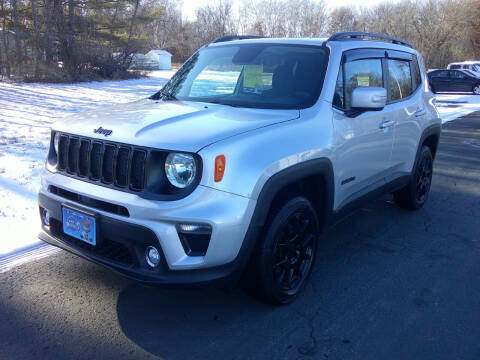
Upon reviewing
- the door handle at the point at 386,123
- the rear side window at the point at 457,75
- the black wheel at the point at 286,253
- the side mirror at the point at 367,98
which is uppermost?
the rear side window at the point at 457,75

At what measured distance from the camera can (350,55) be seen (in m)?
3.98

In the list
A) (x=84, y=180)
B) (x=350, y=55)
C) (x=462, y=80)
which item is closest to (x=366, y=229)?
(x=350, y=55)

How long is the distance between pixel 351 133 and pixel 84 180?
2108mm

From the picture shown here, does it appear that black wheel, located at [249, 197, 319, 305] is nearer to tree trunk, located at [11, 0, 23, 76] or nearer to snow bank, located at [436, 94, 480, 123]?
snow bank, located at [436, 94, 480, 123]

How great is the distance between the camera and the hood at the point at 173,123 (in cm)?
279

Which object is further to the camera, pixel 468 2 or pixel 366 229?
pixel 468 2

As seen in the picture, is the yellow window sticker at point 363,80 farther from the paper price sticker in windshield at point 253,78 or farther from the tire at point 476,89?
the tire at point 476,89

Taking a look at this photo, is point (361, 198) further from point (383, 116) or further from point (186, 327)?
point (186, 327)

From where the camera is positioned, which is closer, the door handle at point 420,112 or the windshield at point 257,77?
the windshield at point 257,77

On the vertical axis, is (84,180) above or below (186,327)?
above

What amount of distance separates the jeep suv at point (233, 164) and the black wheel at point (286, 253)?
0.01m

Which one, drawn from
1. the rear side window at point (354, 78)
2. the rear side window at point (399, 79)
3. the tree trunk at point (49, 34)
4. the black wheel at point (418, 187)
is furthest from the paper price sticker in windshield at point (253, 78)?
the tree trunk at point (49, 34)

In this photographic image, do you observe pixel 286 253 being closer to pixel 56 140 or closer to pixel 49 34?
pixel 56 140

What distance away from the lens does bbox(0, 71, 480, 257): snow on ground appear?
179 inches
